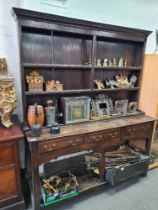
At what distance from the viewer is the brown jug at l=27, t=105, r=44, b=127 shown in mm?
1674

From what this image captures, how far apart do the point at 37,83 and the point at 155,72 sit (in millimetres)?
1747

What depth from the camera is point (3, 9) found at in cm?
175

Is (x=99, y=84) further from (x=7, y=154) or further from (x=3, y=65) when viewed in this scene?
(x=7, y=154)

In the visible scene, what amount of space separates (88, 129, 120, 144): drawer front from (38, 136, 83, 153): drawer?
140 millimetres

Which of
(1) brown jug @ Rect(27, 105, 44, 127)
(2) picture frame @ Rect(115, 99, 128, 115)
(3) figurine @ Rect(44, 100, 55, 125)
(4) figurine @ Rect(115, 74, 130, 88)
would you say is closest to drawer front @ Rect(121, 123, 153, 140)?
(2) picture frame @ Rect(115, 99, 128, 115)

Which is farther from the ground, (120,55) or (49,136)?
(120,55)

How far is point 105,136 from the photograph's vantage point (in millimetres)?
1892

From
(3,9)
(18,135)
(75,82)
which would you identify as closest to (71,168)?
(18,135)

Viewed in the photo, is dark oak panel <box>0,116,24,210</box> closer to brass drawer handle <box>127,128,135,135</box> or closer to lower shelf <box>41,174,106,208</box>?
lower shelf <box>41,174,106,208</box>

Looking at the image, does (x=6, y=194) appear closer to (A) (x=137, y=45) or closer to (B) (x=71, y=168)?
(B) (x=71, y=168)

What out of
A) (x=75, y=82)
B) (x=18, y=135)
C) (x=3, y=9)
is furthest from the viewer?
(x=75, y=82)

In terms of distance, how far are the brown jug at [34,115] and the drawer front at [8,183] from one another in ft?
1.53

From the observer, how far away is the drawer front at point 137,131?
2047 mm

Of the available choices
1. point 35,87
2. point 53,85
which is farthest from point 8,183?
point 53,85
